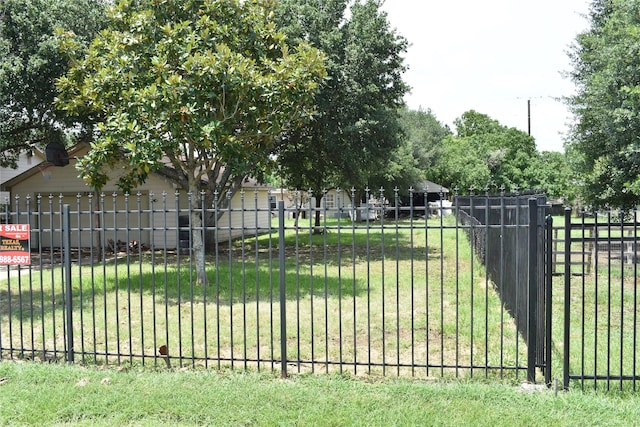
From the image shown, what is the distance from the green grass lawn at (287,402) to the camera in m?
4.49

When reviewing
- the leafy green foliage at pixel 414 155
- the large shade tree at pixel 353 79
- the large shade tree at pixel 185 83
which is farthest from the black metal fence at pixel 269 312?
the leafy green foliage at pixel 414 155

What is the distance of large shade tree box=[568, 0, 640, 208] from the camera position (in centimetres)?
1229

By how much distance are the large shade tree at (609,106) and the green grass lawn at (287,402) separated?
8.15m

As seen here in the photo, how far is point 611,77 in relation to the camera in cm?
1319

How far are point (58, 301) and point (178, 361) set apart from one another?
16.5ft

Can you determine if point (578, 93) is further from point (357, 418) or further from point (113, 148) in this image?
point (357, 418)

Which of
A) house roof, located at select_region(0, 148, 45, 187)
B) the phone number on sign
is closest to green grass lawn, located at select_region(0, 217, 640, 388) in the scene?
the phone number on sign

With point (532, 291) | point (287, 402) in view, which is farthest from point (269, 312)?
point (532, 291)

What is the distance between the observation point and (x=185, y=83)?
9.96 metres

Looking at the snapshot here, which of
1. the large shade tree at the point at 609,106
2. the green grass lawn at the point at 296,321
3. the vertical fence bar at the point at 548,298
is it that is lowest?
the green grass lawn at the point at 296,321

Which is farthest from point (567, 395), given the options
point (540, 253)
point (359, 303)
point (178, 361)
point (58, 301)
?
point (58, 301)

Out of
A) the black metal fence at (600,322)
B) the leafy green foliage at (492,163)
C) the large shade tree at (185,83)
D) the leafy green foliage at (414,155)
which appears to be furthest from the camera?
the leafy green foliage at (492,163)

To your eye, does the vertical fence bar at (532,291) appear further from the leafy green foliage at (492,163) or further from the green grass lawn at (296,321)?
the leafy green foliage at (492,163)

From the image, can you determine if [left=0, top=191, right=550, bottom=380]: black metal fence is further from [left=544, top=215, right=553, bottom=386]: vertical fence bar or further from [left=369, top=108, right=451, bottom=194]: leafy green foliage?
[left=369, top=108, right=451, bottom=194]: leafy green foliage
